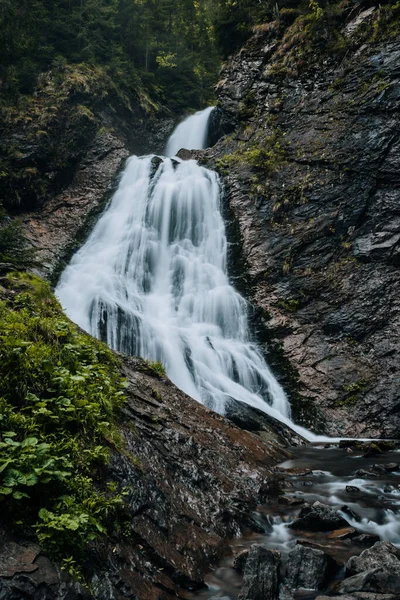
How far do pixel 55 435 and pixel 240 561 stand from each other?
83.7 inches

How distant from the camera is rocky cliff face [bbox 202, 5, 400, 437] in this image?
1249 cm

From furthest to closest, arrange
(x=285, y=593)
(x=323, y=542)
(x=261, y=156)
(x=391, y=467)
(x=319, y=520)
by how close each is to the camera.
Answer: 1. (x=261, y=156)
2. (x=391, y=467)
3. (x=319, y=520)
4. (x=323, y=542)
5. (x=285, y=593)

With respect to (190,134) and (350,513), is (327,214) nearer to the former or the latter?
(350,513)

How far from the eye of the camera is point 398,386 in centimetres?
1179

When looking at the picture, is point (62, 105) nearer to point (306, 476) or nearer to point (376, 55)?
point (376, 55)

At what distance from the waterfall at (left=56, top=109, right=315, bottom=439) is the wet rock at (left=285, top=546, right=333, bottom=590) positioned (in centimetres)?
605

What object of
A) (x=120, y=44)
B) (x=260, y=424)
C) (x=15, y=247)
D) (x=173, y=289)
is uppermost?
(x=120, y=44)

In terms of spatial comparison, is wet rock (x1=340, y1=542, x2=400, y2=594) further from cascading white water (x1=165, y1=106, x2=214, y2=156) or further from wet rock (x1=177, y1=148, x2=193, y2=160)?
cascading white water (x1=165, y1=106, x2=214, y2=156)

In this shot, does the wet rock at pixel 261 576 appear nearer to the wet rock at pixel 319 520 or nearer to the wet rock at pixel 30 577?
the wet rock at pixel 319 520

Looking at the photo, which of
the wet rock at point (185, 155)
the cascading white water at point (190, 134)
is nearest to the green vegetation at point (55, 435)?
the wet rock at point (185, 155)

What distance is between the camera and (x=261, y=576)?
3.80 m

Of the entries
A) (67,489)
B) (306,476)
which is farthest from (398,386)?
(67,489)

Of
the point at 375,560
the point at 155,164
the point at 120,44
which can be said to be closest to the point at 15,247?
the point at 155,164

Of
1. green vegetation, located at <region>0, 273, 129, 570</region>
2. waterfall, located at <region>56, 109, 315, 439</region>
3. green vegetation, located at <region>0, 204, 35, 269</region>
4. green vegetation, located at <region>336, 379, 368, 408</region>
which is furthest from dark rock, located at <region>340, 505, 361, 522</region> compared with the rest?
green vegetation, located at <region>0, 204, 35, 269</region>
